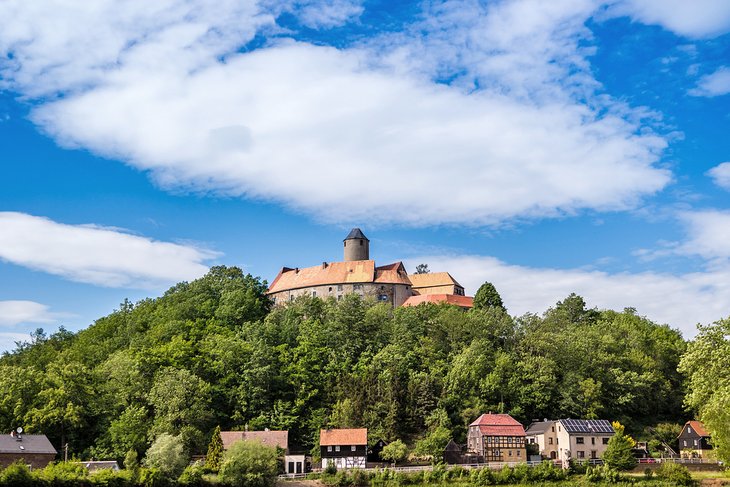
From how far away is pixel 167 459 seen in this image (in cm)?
5297

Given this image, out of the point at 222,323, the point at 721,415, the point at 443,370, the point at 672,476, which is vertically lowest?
the point at 672,476

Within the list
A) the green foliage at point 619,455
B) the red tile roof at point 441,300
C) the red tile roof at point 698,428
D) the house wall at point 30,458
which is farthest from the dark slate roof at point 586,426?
the house wall at point 30,458

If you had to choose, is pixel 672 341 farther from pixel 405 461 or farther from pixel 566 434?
pixel 405 461

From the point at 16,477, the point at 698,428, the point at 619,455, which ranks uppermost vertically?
the point at 698,428

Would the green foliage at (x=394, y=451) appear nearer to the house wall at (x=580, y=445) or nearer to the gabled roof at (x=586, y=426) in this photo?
the house wall at (x=580, y=445)

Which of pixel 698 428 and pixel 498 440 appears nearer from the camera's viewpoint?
pixel 498 440

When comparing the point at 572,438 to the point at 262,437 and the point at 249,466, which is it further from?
the point at 249,466

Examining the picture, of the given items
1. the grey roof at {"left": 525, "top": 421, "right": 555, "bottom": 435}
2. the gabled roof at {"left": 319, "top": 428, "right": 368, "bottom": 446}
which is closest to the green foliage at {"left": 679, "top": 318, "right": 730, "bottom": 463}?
the grey roof at {"left": 525, "top": 421, "right": 555, "bottom": 435}

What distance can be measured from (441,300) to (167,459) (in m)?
53.3

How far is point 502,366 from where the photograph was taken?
7362 centimetres

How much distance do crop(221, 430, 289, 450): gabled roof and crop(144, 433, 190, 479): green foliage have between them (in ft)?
26.5

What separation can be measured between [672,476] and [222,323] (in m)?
50.8

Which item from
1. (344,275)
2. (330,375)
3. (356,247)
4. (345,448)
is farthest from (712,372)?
(356,247)

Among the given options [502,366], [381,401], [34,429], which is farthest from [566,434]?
[34,429]
